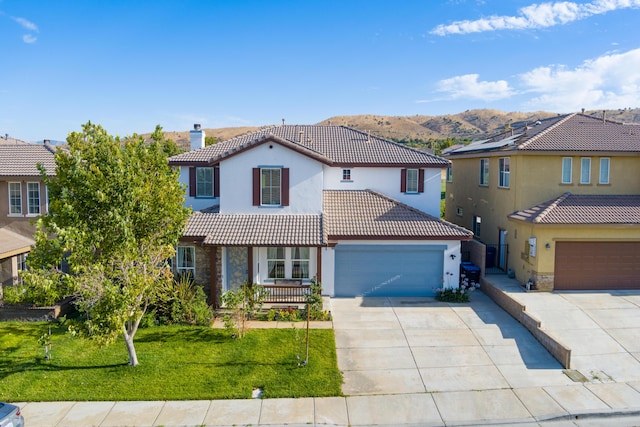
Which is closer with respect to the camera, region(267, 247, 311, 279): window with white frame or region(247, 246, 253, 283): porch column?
region(247, 246, 253, 283): porch column

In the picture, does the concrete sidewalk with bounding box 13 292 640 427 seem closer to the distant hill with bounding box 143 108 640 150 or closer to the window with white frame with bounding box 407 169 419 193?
the window with white frame with bounding box 407 169 419 193

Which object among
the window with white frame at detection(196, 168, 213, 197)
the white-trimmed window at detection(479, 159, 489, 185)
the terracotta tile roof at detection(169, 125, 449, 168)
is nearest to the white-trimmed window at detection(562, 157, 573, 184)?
the white-trimmed window at detection(479, 159, 489, 185)

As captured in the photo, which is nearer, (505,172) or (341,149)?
(505,172)

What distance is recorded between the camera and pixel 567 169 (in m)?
21.5

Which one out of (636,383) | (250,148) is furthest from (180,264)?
(636,383)

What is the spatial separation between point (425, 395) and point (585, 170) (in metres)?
15.2

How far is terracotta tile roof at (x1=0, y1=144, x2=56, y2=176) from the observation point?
816 inches

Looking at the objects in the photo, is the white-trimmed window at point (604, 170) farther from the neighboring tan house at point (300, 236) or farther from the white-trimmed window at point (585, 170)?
the neighboring tan house at point (300, 236)

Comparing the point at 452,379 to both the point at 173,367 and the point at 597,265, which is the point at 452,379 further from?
the point at 597,265

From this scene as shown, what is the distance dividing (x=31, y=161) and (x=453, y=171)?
24.0 meters

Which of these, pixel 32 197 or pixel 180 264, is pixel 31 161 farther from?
pixel 180 264

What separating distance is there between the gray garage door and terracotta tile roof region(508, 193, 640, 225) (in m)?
4.42

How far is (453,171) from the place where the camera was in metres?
30.8

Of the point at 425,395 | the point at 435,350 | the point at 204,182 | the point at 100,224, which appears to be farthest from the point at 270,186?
the point at 425,395
